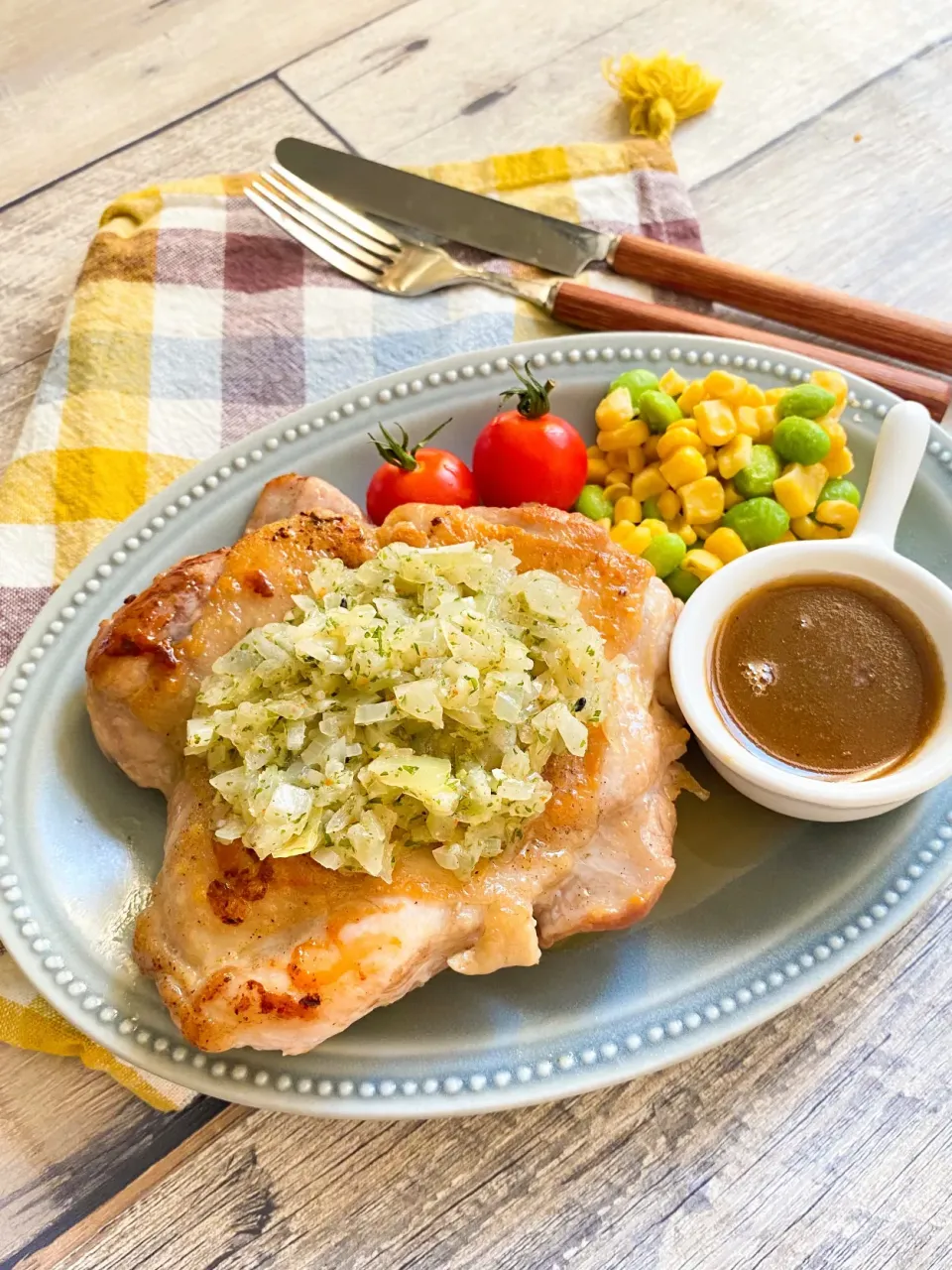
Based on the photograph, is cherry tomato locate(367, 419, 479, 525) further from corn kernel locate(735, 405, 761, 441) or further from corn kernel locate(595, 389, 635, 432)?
corn kernel locate(735, 405, 761, 441)

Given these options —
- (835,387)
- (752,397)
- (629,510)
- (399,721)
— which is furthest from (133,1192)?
(835,387)

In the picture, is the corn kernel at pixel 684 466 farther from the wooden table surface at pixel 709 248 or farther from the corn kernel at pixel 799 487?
the wooden table surface at pixel 709 248

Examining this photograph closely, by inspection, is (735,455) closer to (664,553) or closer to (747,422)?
(747,422)

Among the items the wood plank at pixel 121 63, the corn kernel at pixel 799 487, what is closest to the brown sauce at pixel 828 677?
the corn kernel at pixel 799 487

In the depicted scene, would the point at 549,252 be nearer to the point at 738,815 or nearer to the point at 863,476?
the point at 863,476

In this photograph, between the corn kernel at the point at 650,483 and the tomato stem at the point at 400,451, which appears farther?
the corn kernel at the point at 650,483

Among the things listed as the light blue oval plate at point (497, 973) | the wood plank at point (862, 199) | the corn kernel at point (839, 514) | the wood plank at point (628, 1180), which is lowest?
the wood plank at point (628, 1180)

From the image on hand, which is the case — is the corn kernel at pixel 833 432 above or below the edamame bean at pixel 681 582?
above
